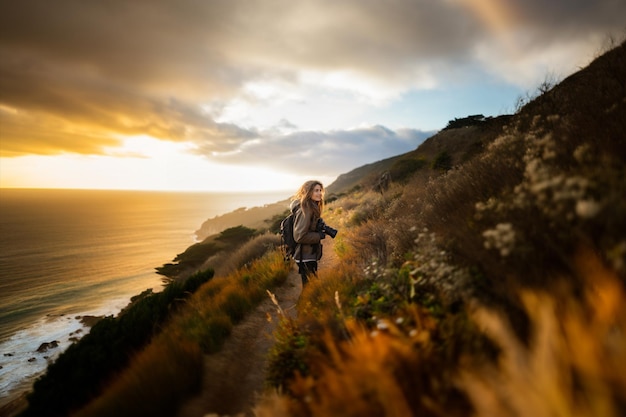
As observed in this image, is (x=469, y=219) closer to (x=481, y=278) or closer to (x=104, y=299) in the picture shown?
(x=481, y=278)

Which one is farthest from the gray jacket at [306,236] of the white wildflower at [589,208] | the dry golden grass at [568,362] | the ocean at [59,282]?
the ocean at [59,282]

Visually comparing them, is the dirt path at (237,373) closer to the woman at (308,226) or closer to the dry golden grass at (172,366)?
the dry golden grass at (172,366)

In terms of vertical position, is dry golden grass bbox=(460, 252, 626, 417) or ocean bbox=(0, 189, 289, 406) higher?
dry golden grass bbox=(460, 252, 626, 417)

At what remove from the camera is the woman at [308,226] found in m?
6.04

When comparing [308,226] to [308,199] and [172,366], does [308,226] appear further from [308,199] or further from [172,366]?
[172,366]

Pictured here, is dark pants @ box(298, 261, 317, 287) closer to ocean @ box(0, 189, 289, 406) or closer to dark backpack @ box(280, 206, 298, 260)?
dark backpack @ box(280, 206, 298, 260)

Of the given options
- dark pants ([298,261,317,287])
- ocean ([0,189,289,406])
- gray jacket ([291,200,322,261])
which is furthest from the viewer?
ocean ([0,189,289,406])

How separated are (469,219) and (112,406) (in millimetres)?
4524

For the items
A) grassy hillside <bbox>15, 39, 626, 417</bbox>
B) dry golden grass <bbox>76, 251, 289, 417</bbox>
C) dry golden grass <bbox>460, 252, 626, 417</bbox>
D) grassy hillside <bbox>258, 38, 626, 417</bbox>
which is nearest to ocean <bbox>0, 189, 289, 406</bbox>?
dry golden grass <bbox>76, 251, 289, 417</bbox>

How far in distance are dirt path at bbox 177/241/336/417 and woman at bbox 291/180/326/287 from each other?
141cm

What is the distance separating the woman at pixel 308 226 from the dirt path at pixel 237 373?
141 cm

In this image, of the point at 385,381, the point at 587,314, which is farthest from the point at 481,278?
the point at 385,381

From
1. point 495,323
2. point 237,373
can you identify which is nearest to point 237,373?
point 237,373

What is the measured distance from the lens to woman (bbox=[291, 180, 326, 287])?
19.8ft
